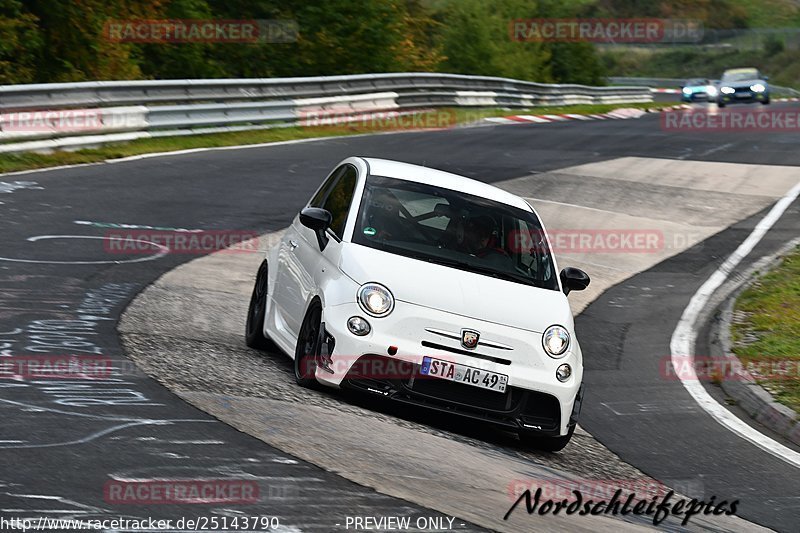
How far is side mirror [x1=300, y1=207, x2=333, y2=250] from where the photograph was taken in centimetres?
871

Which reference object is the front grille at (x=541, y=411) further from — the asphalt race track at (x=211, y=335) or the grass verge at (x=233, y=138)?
the grass verge at (x=233, y=138)

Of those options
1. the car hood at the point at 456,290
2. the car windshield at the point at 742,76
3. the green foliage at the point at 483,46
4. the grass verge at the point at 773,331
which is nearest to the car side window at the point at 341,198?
the car hood at the point at 456,290

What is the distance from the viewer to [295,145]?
24.6 metres

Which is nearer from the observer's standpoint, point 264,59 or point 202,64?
point 202,64

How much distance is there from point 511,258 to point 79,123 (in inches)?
515

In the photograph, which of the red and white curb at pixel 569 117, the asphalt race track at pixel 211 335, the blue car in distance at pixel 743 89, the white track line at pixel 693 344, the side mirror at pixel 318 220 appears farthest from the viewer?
the blue car in distance at pixel 743 89

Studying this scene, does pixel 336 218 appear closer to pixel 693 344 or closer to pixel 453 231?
pixel 453 231

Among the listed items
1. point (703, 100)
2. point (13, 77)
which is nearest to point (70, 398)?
point (13, 77)

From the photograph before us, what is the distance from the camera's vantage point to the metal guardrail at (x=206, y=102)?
19266mm

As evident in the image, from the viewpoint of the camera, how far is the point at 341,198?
9281 mm

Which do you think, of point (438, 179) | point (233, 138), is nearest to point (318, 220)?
point (438, 179)

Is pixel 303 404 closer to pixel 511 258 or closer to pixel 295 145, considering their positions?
pixel 511 258

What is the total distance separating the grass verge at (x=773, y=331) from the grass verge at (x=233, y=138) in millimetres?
10406

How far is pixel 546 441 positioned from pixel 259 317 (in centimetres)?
261
